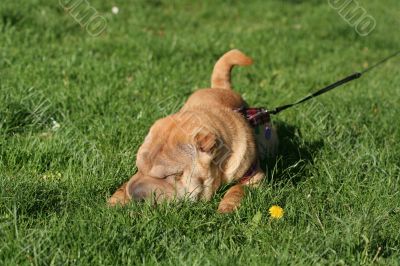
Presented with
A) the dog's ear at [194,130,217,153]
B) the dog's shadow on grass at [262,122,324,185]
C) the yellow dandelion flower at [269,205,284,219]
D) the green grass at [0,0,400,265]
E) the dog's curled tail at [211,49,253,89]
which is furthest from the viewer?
the dog's curled tail at [211,49,253,89]

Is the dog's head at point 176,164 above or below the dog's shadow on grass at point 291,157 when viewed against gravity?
above

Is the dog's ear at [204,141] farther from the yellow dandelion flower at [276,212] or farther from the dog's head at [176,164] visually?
the yellow dandelion flower at [276,212]

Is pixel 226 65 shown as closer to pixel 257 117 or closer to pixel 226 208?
pixel 257 117

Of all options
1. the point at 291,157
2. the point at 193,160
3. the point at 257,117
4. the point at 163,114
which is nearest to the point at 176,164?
the point at 193,160

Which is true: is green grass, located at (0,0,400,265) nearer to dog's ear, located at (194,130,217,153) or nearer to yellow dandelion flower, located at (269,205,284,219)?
yellow dandelion flower, located at (269,205,284,219)

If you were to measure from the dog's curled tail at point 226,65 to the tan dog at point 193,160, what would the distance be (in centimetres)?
93

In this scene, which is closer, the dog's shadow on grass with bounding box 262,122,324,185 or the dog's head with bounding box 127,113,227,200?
the dog's head with bounding box 127,113,227,200

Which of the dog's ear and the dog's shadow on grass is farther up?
the dog's ear

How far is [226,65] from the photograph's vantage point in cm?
495

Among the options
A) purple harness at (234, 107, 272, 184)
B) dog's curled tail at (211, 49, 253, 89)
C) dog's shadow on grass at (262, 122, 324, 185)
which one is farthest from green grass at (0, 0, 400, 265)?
dog's curled tail at (211, 49, 253, 89)

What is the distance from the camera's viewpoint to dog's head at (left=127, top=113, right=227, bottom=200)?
11.4 ft

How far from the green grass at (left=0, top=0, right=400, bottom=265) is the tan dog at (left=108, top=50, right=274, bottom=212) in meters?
0.10

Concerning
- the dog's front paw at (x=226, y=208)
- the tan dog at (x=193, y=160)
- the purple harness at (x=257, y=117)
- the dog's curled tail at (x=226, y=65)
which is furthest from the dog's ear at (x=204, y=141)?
the dog's curled tail at (x=226, y=65)

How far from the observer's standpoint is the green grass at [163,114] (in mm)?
3059
